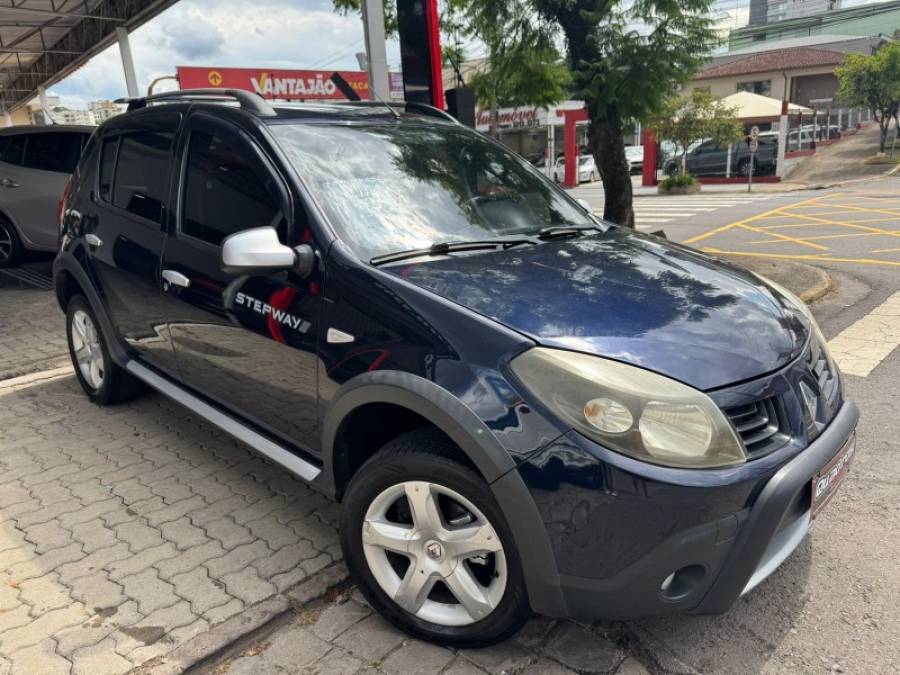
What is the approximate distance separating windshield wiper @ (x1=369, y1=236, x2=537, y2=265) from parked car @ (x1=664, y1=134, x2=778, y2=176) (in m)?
25.9

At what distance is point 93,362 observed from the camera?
4492 mm

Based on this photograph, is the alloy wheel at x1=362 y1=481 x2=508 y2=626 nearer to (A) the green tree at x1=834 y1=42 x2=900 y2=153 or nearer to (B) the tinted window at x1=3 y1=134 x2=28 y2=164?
(B) the tinted window at x1=3 y1=134 x2=28 y2=164

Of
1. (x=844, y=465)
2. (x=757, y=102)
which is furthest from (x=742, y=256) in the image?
(x=757, y=102)

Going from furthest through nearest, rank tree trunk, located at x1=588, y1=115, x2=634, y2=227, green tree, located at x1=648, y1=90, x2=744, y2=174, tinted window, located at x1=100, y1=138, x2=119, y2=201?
green tree, located at x1=648, y1=90, x2=744, y2=174, tree trunk, located at x1=588, y1=115, x2=634, y2=227, tinted window, located at x1=100, y1=138, x2=119, y2=201

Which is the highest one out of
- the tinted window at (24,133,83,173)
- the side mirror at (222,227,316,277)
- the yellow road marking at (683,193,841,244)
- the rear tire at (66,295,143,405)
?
the tinted window at (24,133,83,173)

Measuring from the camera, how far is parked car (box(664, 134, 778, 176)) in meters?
26.7

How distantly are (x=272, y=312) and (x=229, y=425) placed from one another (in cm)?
72

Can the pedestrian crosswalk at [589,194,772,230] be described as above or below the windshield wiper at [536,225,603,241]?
below

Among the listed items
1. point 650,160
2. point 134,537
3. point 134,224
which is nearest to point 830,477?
point 134,537

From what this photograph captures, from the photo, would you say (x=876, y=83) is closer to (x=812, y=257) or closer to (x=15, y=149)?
(x=812, y=257)

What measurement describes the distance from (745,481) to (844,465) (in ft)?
2.18

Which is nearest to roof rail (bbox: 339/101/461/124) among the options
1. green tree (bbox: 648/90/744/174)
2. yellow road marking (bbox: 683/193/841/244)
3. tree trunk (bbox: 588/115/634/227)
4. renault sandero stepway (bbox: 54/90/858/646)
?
renault sandero stepway (bbox: 54/90/858/646)

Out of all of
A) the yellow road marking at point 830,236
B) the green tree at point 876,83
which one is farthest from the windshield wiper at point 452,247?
the green tree at point 876,83

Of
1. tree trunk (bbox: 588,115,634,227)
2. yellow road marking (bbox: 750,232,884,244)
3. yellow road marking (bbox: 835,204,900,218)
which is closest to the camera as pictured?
tree trunk (bbox: 588,115,634,227)
